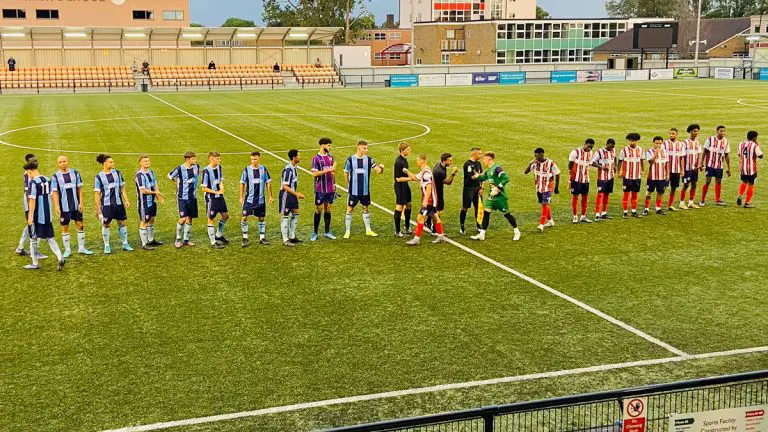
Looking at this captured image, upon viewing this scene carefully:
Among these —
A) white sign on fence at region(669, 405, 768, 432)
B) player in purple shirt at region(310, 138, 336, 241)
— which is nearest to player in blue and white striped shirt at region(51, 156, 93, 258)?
player in purple shirt at region(310, 138, 336, 241)

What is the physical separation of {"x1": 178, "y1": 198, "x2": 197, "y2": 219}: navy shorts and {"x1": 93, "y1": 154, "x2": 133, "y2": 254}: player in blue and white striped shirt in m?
1.11

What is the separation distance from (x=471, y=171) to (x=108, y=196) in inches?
292

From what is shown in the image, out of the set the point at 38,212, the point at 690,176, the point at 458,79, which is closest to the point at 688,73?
the point at 458,79

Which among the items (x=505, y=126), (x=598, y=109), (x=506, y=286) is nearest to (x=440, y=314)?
(x=506, y=286)

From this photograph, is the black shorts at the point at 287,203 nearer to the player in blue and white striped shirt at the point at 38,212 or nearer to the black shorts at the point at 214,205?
the black shorts at the point at 214,205

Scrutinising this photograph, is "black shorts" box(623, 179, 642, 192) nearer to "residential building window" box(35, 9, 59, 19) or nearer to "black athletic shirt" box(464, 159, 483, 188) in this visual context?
"black athletic shirt" box(464, 159, 483, 188)

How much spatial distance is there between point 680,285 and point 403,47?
106 m

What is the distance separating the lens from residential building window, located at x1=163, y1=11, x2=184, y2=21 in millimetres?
93125

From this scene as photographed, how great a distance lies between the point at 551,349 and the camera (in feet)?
35.0

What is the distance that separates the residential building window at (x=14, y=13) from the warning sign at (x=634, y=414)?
312 feet

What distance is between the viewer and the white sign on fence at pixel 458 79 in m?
73.8

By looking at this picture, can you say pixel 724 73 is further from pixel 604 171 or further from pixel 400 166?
pixel 400 166

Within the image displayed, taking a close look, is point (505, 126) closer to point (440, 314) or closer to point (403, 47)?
point (440, 314)

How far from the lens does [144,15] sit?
303 feet
